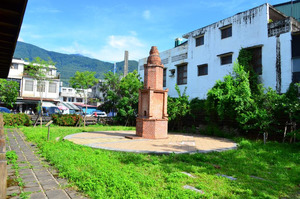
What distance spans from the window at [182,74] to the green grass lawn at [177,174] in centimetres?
1505

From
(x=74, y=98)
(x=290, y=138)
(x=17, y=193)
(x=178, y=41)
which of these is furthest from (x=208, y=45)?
(x=74, y=98)

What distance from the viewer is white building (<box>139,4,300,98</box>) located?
1401 centimetres

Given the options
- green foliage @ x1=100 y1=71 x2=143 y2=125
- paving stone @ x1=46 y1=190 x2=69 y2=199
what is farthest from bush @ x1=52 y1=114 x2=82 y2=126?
paving stone @ x1=46 y1=190 x2=69 y2=199

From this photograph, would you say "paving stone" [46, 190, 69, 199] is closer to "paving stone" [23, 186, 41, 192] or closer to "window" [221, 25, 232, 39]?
"paving stone" [23, 186, 41, 192]

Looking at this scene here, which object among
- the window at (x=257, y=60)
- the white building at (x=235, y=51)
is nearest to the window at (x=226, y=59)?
the white building at (x=235, y=51)

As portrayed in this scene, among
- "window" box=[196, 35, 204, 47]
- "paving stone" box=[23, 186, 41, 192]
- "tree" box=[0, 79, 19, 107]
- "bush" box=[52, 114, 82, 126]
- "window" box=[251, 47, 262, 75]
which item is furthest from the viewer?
Result: "tree" box=[0, 79, 19, 107]

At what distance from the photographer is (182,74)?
22.3 meters

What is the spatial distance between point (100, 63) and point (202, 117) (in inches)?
7076

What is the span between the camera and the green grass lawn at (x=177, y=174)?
3867mm

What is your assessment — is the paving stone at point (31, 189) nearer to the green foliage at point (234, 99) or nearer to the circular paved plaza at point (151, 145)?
the circular paved plaza at point (151, 145)

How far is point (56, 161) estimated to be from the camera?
5.50m

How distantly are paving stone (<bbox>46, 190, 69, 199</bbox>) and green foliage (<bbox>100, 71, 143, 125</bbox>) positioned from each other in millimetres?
15590

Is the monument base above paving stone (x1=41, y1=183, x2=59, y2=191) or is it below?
above

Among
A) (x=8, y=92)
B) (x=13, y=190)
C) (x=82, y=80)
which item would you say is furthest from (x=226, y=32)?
(x=8, y=92)
